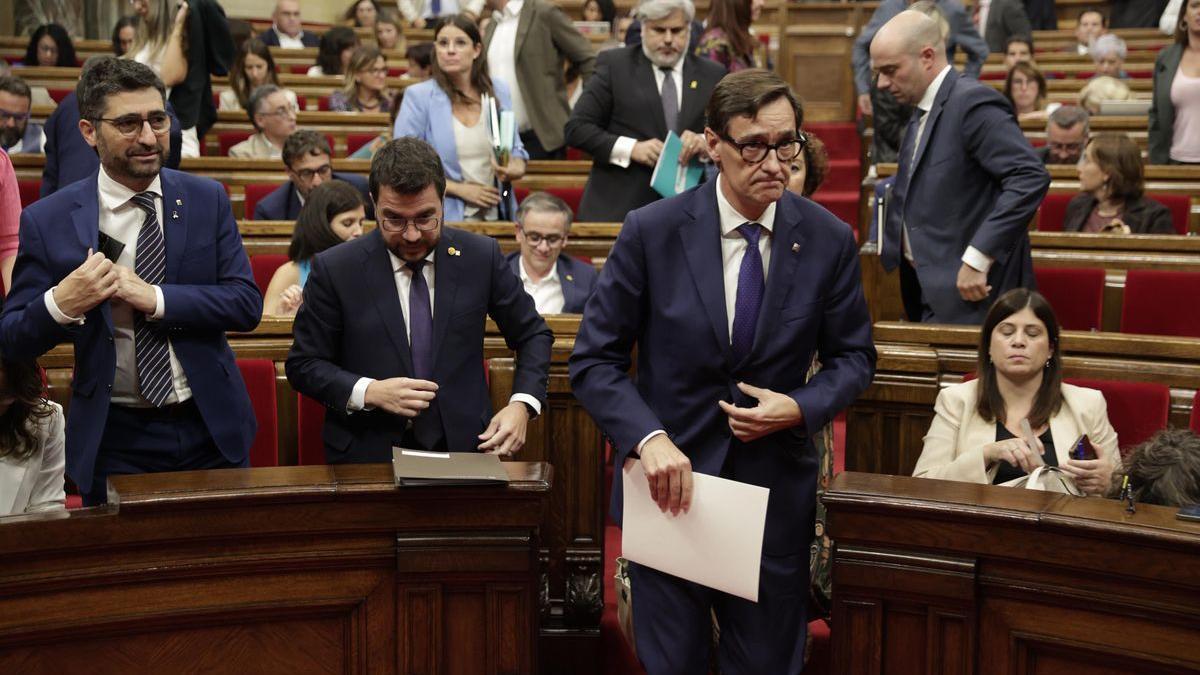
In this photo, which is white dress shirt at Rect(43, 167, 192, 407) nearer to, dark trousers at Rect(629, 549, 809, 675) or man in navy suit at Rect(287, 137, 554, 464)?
man in navy suit at Rect(287, 137, 554, 464)

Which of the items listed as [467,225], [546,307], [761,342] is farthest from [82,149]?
[761,342]

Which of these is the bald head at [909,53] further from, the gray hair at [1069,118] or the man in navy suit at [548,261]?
the gray hair at [1069,118]

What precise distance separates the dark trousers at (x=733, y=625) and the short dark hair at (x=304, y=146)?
2.75m

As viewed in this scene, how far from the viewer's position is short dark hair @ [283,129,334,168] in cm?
442

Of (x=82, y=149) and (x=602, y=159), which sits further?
(x=602, y=159)

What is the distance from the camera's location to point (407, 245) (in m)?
2.43

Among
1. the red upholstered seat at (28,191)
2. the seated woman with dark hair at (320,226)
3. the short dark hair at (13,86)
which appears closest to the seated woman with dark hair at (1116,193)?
the seated woman with dark hair at (320,226)

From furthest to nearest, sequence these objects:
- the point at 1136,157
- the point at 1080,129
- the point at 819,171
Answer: the point at 1080,129 → the point at 1136,157 → the point at 819,171

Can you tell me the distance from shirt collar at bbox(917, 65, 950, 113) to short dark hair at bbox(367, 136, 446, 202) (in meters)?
1.64

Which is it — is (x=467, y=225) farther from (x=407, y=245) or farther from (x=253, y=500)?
(x=253, y=500)

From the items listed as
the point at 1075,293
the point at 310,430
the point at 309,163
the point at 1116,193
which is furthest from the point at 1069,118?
the point at 310,430

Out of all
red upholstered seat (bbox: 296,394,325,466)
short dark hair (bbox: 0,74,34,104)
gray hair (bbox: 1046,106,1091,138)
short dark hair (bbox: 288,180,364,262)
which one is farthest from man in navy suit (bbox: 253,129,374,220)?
gray hair (bbox: 1046,106,1091,138)

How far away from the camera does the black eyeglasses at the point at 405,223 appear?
239cm

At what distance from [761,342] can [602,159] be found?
2.51 m
